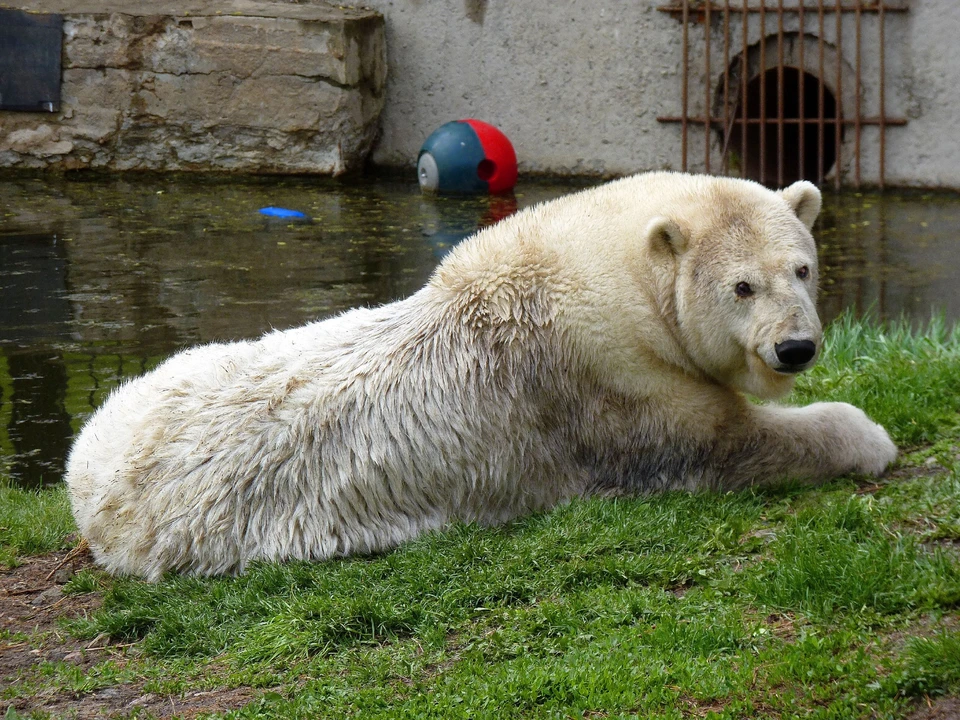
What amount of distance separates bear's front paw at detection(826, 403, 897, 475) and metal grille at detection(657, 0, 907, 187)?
8256 millimetres

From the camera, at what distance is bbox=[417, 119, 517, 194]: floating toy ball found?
43.3 feet

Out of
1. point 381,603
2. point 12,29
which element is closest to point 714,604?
point 381,603

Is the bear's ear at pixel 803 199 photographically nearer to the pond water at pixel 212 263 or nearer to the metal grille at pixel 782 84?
the pond water at pixel 212 263

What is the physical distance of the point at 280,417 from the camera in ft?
15.0

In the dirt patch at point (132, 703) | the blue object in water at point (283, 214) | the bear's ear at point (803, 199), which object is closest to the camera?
the dirt patch at point (132, 703)

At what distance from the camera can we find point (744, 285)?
174 inches

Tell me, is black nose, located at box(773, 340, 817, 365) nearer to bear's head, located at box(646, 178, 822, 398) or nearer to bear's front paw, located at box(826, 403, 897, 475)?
bear's head, located at box(646, 178, 822, 398)

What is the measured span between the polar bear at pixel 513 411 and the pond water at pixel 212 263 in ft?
8.02

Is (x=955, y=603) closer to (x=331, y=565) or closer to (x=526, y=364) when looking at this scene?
(x=526, y=364)

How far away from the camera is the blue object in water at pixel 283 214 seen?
40.2 ft

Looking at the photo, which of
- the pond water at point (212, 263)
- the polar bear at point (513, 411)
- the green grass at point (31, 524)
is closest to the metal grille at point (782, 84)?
the pond water at point (212, 263)

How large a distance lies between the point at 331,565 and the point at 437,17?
1105cm

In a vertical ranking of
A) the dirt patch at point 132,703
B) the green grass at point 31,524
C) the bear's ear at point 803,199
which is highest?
the bear's ear at point 803,199

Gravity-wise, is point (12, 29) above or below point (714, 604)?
above
